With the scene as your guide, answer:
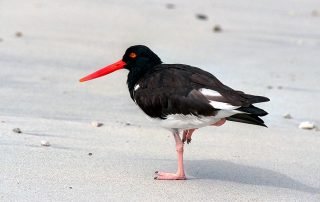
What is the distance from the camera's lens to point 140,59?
231 inches

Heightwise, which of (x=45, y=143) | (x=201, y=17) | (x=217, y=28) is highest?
(x=201, y=17)

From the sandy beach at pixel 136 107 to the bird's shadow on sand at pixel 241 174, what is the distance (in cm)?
1

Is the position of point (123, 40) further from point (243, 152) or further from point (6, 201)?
point (6, 201)

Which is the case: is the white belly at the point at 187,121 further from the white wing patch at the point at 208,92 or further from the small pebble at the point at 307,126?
the small pebble at the point at 307,126

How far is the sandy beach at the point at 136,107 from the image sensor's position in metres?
5.14

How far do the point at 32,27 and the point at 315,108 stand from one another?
192 inches

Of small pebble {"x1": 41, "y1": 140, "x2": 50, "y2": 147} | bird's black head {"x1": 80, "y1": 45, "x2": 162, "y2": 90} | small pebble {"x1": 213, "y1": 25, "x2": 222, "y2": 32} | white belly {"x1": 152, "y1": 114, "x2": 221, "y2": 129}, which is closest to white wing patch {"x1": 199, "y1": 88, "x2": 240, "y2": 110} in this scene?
white belly {"x1": 152, "y1": 114, "x2": 221, "y2": 129}

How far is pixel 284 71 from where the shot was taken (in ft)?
31.7

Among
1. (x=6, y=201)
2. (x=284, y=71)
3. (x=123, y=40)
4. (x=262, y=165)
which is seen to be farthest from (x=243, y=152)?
(x=123, y=40)

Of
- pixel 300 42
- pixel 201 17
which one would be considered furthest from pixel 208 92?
pixel 201 17

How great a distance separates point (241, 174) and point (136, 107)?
6.81 ft

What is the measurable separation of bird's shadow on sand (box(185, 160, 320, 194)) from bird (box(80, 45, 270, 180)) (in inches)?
10.5

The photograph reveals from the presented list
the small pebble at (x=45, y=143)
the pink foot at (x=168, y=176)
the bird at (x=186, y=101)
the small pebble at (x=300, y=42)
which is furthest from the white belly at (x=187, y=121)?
the small pebble at (x=300, y=42)

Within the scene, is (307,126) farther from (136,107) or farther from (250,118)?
(250,118)
